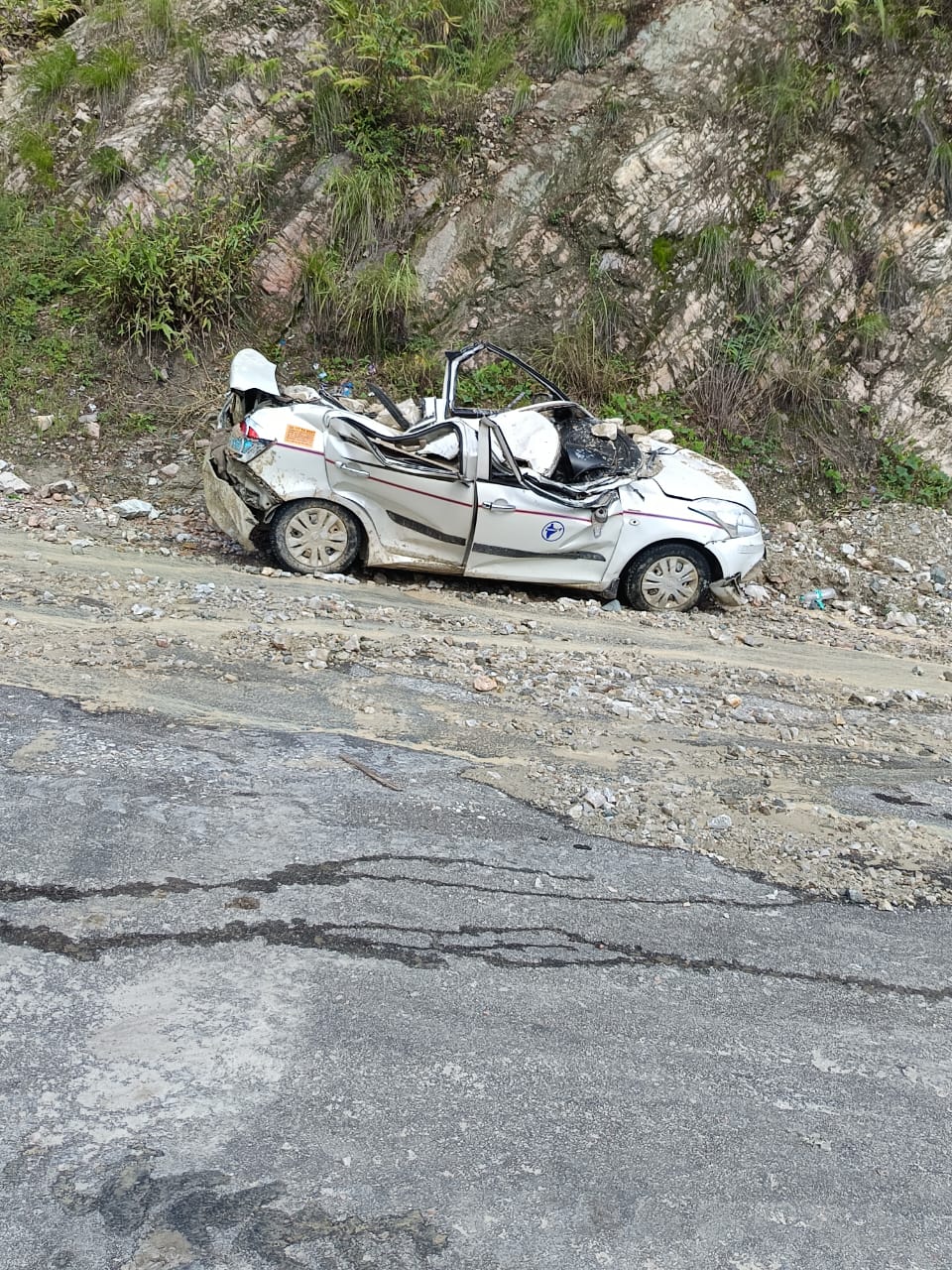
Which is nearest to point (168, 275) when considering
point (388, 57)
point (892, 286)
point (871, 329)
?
point (388, 57)

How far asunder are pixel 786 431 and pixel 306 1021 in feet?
33.5

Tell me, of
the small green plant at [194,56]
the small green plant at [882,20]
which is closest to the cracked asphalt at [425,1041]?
the small green plant at [194,56]

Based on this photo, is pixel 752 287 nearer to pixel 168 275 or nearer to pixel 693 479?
pixel 693 479

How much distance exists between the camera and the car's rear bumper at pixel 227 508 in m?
7.97

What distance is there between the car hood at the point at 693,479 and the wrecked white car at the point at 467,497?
0.07 feet

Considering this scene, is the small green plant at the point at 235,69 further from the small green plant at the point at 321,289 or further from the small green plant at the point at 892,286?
the small green plant at the point at 892,286

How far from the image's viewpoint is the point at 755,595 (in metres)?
9.48

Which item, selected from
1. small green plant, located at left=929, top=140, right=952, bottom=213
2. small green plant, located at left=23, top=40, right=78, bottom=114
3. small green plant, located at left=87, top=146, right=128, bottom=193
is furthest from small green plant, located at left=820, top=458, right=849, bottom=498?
small green plant, located at left=23, top=40, right=78, bottom=114

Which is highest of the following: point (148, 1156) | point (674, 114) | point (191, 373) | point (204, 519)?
point (674, 114)

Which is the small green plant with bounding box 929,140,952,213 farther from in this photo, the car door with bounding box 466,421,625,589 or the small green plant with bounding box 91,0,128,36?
the small green plant with bounding box 91,0,128,36

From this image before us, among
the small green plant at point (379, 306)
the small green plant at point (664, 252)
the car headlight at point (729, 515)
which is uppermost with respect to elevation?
the small green plant at point (664, 252)

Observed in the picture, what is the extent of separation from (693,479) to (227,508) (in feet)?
13.4

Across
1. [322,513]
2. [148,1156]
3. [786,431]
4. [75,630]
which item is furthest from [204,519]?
[148,1156]

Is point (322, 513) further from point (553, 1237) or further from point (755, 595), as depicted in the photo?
point (553, 1237)
